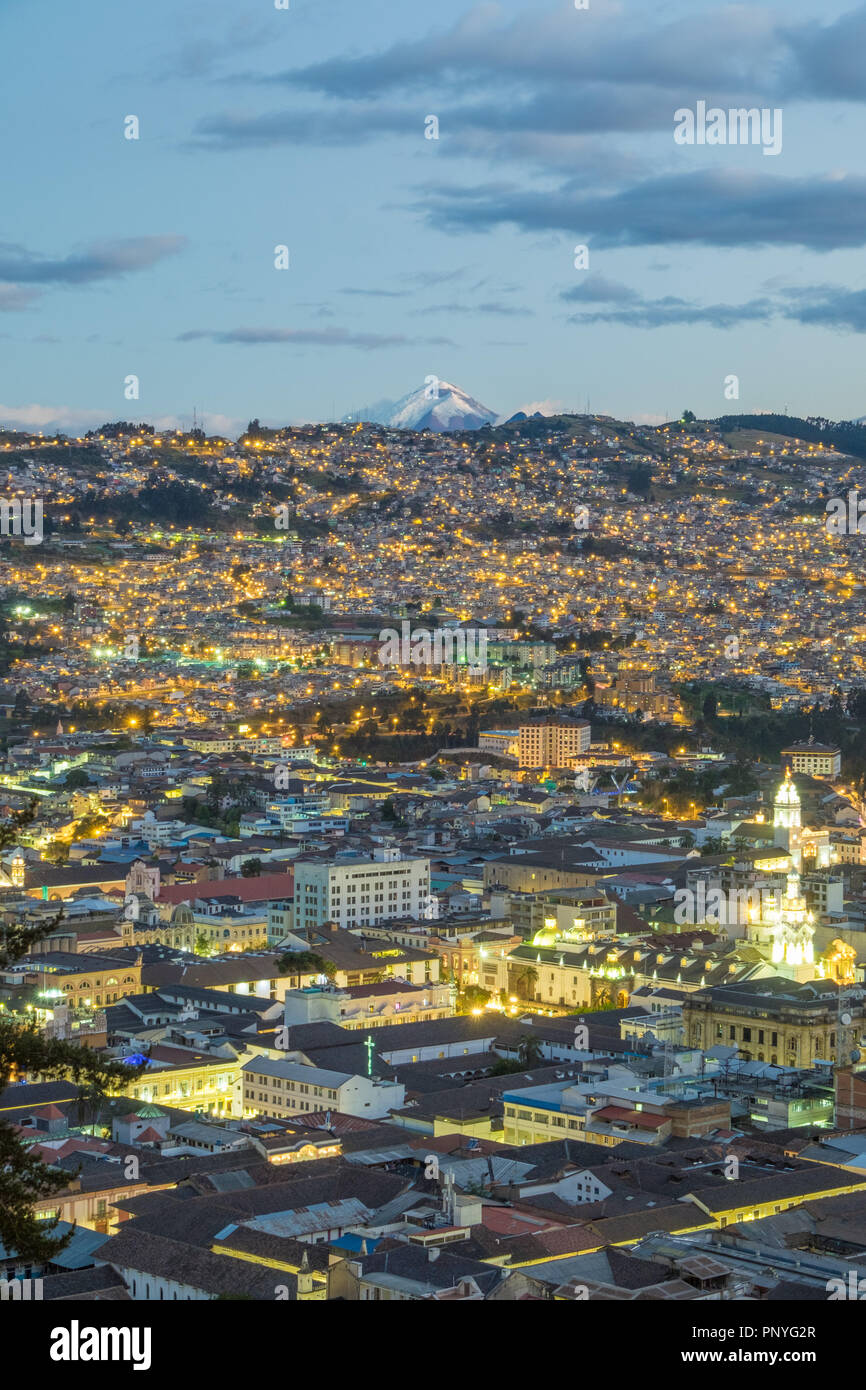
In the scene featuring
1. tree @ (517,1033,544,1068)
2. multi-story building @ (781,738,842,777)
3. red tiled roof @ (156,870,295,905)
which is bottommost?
tree @ (517,1033,544,1068)

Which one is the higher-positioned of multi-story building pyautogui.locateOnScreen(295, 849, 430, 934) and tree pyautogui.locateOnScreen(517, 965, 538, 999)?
multi-story building pyautogui.locateOnScreen(295, 849, 430, 934)

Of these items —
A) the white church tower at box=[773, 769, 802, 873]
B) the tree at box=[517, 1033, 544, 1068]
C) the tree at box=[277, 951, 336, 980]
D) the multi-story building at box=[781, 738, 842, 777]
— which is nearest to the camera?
the tree at box=[517, 1033, 544, 1068]

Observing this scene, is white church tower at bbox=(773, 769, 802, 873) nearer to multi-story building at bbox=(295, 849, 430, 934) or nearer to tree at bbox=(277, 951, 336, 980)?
multi-story building at bbox=(295, 849, 430, 934)

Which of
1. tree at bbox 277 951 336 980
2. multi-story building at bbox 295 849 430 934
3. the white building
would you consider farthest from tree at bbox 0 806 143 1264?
multi-story building at bbox 295 849 430 934

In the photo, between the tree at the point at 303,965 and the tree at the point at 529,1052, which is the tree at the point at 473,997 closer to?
the tree at the point at 303,965

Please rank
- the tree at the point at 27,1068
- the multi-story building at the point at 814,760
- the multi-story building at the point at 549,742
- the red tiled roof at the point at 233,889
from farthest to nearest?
the multi-story building at the point at 549,742
the multi-story building at the point at 814,760
the red tiled roof at the point at 233,889
the tree at the point at 27,1068

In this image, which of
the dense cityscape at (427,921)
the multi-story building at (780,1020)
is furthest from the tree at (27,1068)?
the multi-story building at (780,1020)

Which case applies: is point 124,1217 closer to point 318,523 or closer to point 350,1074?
point 350,1074

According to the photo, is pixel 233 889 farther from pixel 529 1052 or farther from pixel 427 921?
pixel 529 1052
